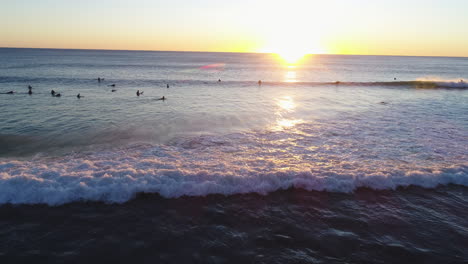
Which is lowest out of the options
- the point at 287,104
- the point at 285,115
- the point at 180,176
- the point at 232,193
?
the point at 232,193

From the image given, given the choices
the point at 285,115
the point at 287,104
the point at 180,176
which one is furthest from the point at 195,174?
the point at 287,104

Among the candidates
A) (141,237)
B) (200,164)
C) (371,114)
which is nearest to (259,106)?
(371,114)

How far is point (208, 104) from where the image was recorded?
24.5m

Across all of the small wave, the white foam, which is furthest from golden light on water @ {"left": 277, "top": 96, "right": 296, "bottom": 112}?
the small wave

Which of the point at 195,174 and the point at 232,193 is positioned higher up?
the point at 195,174

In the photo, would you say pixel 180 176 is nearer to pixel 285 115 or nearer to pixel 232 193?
pixel 232 193

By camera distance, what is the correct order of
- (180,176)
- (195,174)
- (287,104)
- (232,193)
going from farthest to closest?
(287,104) → (195,174) → (180,176) → (232,193)

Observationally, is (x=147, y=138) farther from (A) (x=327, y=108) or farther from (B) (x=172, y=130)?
(A) (x=327, y=108)

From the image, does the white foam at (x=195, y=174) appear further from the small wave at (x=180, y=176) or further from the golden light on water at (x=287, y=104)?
the golden light on water at (x=287, y=104)

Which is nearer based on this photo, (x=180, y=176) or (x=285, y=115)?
(x=180, y=176)

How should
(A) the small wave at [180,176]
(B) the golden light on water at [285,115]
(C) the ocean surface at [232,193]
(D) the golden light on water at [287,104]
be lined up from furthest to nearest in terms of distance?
(D) the golden light on water at [287,104]
(B) the golden light on water at [285,115]
(A) the small wave at [180,176]
(C) the ocean surface at [232,193]

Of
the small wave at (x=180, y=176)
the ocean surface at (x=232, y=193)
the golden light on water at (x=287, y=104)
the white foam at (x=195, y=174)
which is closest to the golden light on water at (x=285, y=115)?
the golden light on water at (x=287, y=104)

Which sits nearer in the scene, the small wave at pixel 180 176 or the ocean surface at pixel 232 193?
the ocean surface at pixel 232 193

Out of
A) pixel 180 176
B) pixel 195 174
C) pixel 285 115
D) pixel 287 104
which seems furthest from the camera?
pixel 287 104
